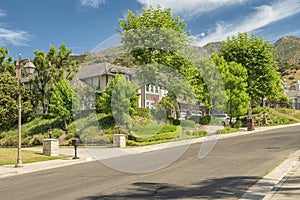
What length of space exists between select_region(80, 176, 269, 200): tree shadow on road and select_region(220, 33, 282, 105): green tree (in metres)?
41.1

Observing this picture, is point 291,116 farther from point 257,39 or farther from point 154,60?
point 154,60

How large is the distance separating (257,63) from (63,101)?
31.0 metres

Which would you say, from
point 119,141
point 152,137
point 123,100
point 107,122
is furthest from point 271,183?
point 107,122

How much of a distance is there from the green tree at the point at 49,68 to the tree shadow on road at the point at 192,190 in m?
34.6

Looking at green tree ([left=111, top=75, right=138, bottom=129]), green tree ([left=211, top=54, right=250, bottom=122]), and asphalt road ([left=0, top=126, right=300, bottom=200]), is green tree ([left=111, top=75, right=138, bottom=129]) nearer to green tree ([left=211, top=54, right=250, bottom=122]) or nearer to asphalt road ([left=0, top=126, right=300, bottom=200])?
green tree ([left=211, top=54, right=250, bottom=122])

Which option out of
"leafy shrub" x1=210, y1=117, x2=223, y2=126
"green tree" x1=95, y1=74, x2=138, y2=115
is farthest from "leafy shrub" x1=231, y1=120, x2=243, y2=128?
"green tree" x1=95, y1=74, x2=138, y2=115

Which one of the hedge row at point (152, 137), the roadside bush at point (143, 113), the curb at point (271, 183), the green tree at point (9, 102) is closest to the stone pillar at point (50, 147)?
the hedge row at point (152, 137)

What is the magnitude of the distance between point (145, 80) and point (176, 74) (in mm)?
3578

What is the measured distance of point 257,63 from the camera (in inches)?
1983

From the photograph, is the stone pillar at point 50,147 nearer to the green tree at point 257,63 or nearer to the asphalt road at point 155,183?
the asphalt road at point 155,183

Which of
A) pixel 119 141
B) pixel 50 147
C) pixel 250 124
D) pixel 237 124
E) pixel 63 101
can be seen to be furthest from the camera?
pixel 237 124

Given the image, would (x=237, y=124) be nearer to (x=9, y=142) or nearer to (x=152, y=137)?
(x=152, y=137)

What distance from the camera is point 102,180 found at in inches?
445

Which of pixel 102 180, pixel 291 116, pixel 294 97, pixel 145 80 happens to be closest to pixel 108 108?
pixel 145 80
